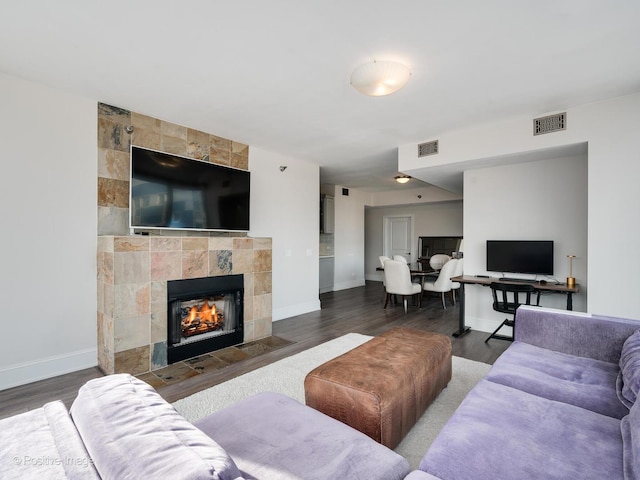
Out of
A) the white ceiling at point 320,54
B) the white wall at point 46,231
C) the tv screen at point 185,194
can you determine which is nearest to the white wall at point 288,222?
the tv screen at point 185,194

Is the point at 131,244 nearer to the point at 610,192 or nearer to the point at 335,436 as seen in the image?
the point at 335,436

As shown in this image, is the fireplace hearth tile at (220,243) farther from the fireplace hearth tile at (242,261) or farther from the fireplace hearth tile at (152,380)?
the fireplace hearth tile at (152,380)

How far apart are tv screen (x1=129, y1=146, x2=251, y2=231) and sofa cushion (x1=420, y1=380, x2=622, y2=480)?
128 inches

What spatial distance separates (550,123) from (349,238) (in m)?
5.41

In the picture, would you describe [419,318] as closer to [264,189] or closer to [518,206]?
[518,206]

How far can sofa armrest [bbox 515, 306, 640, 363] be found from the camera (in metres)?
2.15

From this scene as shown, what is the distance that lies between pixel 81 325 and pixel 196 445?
3.17 meters

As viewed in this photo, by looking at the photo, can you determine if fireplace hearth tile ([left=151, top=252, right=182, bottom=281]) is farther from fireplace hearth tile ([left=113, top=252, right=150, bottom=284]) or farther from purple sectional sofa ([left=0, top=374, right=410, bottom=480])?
purple sectional sofa ([left=0, top=374, right=410, bottom=480])

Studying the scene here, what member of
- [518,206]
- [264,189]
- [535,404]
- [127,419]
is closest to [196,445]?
[127,419]

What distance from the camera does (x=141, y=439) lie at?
77 cm

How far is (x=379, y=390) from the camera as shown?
1.82 meters

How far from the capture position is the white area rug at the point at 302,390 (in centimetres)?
206

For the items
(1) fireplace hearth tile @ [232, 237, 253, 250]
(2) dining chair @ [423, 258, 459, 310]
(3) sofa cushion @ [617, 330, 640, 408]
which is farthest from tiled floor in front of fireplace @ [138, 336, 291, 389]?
(2) dining chair @ [423, 258, 459, 310]

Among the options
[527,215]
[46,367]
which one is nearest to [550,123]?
[527,215]
